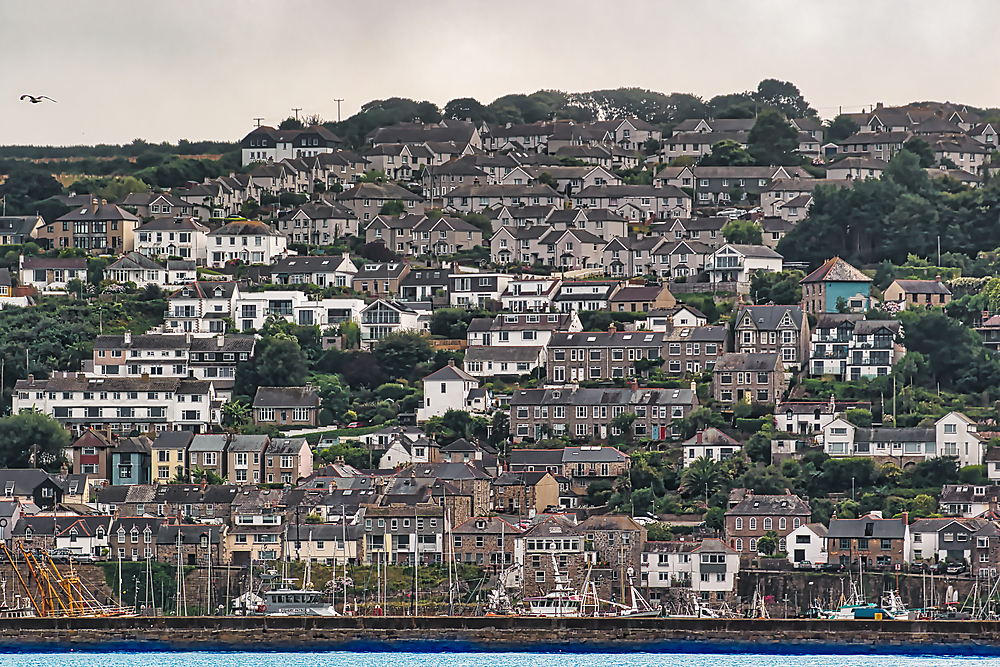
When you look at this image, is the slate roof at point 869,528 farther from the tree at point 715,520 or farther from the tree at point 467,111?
the tree at point 467,111

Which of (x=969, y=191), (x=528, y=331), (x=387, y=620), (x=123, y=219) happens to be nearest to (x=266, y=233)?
(x=123, y=219)

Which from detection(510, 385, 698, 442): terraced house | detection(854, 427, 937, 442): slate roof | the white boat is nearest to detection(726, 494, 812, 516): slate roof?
detection(854, 427, 937, 442): slate roof

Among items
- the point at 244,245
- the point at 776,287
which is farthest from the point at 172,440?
the point at 776,287

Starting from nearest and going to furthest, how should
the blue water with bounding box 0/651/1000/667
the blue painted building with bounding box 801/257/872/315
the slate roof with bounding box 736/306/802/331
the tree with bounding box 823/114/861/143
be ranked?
1. the blue water with bounding box 0/651/1000/667
2. the slate roof with bounding box 736/306/802/331
3. the blue painted building with bounding box 801/257/872/315
4. the tree with bounding box 823/114/861/143

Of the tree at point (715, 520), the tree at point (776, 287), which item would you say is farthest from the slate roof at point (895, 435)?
the tree at point (776, 287)

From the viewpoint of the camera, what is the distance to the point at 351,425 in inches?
2965

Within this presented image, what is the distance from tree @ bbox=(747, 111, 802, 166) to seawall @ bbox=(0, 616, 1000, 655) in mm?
49308

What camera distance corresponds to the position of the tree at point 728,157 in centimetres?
10250

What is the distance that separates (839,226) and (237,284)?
23.3 m

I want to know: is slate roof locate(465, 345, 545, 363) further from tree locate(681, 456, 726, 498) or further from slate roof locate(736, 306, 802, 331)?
tree locate(681, 456, 726, 498)

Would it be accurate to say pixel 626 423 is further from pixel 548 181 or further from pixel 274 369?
pixel 548 181

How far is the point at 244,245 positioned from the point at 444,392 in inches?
705

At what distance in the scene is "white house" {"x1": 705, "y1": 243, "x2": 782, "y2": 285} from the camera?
84688 millimetres

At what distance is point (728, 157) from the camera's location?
337 ft
